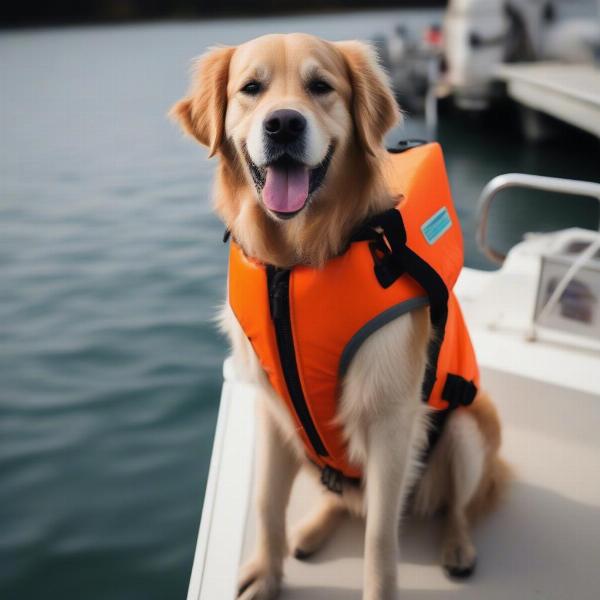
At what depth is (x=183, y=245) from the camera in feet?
24.3

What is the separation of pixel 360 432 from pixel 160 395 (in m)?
2.99

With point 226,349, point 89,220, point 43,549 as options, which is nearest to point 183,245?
point 89,220

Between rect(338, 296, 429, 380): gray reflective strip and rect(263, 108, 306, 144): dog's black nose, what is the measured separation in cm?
52

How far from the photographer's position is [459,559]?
74.0 inches

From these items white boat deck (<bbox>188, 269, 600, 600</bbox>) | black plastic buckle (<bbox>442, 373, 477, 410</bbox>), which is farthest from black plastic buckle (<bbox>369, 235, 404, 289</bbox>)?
white boat deck (<bbox>188, 269, 600, 600</bbox>)

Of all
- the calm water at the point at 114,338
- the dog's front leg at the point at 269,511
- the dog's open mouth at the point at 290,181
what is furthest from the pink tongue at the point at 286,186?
the calm water at the point at 114,338

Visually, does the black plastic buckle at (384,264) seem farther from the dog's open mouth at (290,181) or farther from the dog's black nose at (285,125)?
the dog's black nose at (285,125)

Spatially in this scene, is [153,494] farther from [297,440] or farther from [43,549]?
[297,440]

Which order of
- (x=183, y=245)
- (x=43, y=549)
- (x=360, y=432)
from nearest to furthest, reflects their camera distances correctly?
(x=360, y=432) < (x=43, y=549) < (x=183, y=245)

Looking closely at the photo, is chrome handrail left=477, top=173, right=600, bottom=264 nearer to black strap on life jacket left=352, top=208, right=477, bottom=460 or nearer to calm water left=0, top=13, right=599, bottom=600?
black strap on life jacket left=352, top=208, right=477, bottom=460

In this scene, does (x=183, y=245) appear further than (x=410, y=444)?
Yes

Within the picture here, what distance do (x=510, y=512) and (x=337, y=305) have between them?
98 centimetres

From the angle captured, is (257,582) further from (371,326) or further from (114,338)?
(114,338)

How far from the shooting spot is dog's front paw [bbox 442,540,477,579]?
1868 mm
